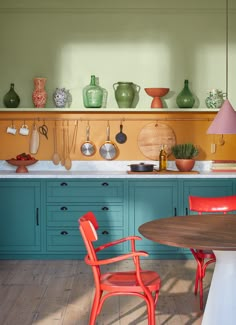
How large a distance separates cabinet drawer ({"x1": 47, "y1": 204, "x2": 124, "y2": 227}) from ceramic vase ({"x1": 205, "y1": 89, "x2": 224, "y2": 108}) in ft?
4.83

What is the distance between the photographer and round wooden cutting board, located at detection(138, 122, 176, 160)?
656cm

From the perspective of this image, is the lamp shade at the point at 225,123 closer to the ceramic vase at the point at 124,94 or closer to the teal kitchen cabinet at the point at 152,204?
the teal kitchen cabinet at the point at 152,204

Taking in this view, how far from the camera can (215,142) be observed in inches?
260

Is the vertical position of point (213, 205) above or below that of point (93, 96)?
below

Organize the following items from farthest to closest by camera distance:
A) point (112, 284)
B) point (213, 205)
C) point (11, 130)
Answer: point (11, 130)
point (213, 205)
point (112, 284)

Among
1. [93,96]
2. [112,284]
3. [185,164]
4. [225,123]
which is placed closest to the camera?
[112,284]

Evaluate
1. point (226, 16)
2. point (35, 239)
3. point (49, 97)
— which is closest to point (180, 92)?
point (226, 16)

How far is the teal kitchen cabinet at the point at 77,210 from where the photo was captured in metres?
5.93

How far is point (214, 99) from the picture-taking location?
20.9ft

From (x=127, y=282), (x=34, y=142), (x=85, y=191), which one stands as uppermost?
(x=34, y=142)

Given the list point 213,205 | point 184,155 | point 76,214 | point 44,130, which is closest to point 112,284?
point 213,205

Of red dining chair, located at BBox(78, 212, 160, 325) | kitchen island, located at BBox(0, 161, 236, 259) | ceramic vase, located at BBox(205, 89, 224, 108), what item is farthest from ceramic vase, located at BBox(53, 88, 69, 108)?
red dining chair, located at BBox(78, 212, 160, 325)

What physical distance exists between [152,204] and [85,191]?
2.19 feet

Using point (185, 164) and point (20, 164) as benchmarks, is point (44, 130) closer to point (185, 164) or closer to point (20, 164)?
point (20, 164)
